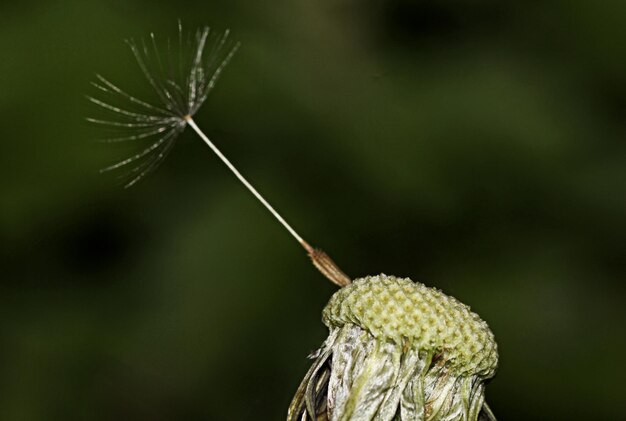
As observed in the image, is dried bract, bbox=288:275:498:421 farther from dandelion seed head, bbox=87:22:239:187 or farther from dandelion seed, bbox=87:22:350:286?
dandelion seed head, bbox=87:22:239:187

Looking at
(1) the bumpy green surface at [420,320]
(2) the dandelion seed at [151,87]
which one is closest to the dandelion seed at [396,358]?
(1) the bumpy green surface at [420,320]

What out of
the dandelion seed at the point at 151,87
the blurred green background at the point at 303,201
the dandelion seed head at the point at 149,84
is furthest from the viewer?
the blurred green background at the point at 303,201

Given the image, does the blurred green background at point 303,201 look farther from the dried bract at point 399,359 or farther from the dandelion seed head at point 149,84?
the dried bract at point 399,359

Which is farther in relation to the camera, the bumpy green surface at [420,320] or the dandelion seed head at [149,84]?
the dandelion seed head at [149,84]

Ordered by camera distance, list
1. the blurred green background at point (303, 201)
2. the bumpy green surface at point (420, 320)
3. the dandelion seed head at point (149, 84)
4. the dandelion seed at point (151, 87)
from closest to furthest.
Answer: the bumpy green surface at point (420, 320) < the dandelion seed at point (151, 87) < the dandelion seed head at point (149, 84) < the blurred green background at point (303, 201)

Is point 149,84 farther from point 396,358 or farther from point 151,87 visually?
point 396,358

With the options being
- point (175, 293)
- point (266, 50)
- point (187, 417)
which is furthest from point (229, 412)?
point (266, 50)

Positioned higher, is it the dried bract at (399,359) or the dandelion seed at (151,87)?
the dandelion seed at (151,87)
